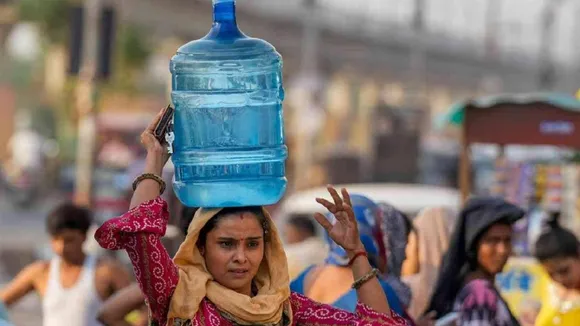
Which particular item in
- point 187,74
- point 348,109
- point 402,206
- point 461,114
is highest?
point 187,74

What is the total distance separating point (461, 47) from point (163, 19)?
136 feet

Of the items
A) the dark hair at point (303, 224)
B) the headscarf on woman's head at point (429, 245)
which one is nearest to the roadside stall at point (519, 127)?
the dark hair at point (303, 224)

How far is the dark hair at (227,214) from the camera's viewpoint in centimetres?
450

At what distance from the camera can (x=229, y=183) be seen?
4.57 meters

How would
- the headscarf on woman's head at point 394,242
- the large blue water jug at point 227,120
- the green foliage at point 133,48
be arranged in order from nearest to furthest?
the large blue water jug at point 227,120, the headscarf on woman's head at point 394,242, the green foliage at point 133,48

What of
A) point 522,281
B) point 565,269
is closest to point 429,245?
point 565,269

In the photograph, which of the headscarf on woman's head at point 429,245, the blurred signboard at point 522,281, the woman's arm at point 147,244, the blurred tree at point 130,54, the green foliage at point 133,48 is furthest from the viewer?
the green foliage at point 133,48

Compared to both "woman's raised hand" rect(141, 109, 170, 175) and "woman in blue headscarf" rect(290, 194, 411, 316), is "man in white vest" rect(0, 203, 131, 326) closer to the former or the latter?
"woman in blue headscarf" rect(290, 194, 411, 316)

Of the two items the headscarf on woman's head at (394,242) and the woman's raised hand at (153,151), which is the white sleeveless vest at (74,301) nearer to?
the headscarf on woman's head at (394,242)

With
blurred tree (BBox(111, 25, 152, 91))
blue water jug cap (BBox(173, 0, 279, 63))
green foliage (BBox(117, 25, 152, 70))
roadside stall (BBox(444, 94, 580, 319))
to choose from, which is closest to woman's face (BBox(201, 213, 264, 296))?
blue water jug cap (BBox(173, 0, 279, 63))

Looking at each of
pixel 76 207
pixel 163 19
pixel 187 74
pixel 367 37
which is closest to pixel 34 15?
pixel 163 19

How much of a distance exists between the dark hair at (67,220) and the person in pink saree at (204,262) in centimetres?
323

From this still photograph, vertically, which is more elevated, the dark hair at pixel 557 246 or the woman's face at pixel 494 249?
the woman's face at pixel 494 249

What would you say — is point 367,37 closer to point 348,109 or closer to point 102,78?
point 348,109
